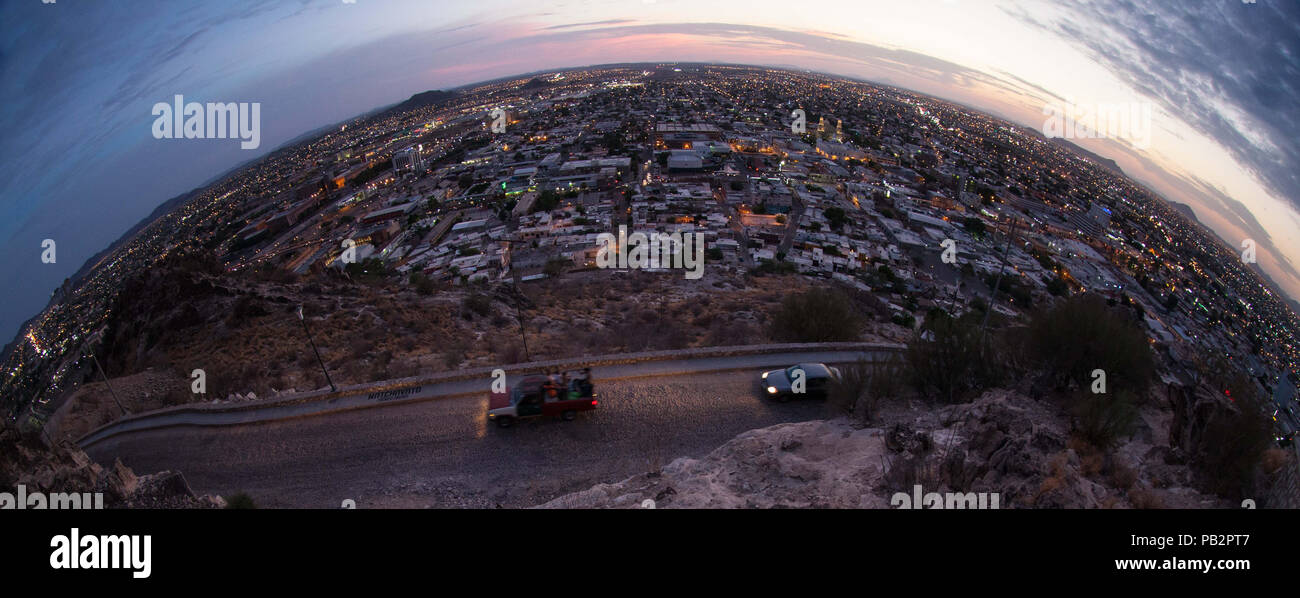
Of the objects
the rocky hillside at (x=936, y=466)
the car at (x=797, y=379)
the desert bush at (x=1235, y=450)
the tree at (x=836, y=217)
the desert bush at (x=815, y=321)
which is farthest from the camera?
the tree at (x=836, y=217)

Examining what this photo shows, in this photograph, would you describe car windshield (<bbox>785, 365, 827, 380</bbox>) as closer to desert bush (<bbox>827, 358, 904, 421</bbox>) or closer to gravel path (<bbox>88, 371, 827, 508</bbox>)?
gravel path (<bbox>88, 371, 827, 508</bbox>)

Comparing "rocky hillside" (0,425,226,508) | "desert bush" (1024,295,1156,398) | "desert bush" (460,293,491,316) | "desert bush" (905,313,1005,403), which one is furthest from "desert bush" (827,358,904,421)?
"desert bush" (460,293,491,316)

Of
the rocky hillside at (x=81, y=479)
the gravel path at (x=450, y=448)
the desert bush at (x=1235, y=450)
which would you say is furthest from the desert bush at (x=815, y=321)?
the rocky hillside at (x=81, y=479)

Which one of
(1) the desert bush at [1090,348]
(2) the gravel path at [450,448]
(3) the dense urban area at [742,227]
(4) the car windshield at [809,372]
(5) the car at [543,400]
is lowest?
(2) the gravel path at [450,448]

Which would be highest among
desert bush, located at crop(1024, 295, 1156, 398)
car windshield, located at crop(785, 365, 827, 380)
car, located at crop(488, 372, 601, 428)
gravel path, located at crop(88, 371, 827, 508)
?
desert bush, located at crop(1024, 295, 1156, 398)

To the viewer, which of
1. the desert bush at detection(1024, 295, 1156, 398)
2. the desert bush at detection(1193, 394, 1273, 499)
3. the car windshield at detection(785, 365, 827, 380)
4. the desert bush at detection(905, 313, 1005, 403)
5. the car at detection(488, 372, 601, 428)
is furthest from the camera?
the car windshield at detection(785, 365, 827, 380)

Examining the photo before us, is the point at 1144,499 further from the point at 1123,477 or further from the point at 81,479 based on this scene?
the point at 81,479

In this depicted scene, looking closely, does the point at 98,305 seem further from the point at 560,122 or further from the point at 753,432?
the point at 560,122

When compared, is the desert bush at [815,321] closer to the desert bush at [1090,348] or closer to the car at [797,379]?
the car at [797,379]
